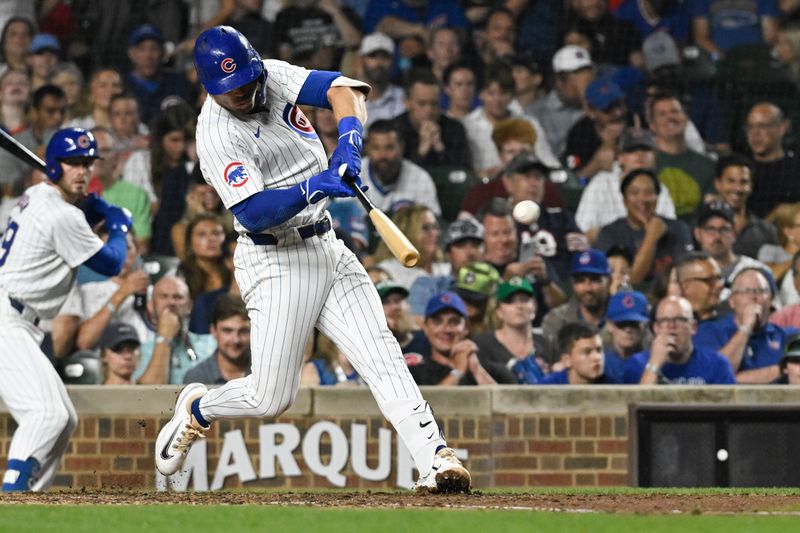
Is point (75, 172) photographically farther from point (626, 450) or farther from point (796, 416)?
point (796, 416)

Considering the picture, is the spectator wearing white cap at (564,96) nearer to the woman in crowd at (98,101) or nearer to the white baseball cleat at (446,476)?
the woman in crowd at (98,101)

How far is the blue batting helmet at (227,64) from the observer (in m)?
5.24

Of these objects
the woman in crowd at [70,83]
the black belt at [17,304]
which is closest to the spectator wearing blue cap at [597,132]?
the woman in crowd at [70,83]

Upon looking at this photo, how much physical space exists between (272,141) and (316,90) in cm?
26

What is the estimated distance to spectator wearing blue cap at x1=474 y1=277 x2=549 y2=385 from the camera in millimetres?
8953

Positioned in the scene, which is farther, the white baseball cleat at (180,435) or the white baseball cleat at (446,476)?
the white baseball cleat at (180,435)

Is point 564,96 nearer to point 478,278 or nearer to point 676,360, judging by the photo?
point 478,278

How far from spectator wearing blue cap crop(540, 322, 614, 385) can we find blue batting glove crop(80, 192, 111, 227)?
2964 mm

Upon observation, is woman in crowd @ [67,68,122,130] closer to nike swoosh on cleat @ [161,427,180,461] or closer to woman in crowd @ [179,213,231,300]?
woman in crowd @ [179,213,231,300]

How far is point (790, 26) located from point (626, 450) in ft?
13.9

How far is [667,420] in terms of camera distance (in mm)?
7852

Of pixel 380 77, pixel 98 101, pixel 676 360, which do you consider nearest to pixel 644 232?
pixel 676 360

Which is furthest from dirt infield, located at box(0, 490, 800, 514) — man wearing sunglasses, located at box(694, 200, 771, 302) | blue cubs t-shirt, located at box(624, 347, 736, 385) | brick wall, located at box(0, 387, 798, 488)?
man wearing sunglasses, located at box(694, 200, 771, 302)

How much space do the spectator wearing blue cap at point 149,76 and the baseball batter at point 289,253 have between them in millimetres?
5334
